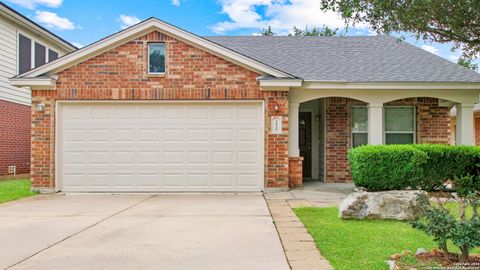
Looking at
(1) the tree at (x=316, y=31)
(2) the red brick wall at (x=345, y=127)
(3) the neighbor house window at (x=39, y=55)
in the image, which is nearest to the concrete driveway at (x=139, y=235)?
(2) the red brick wall at (x=345, y=127)

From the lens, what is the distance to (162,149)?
33.3 feet

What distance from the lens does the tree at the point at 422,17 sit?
735cm

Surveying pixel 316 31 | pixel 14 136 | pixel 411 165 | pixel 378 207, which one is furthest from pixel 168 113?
pixel 316 31

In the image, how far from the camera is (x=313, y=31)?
105ft

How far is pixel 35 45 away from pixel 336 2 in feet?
41.2

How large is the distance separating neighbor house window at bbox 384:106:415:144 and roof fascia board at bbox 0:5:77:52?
12.5 metres

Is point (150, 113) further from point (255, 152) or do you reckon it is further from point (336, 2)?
point (336, 2)

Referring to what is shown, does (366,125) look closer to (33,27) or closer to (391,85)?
(391,85)

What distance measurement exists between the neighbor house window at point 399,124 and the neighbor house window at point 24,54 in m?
12.8

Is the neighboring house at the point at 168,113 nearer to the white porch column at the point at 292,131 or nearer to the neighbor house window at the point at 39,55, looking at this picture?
the white porch column at the point at 292,131

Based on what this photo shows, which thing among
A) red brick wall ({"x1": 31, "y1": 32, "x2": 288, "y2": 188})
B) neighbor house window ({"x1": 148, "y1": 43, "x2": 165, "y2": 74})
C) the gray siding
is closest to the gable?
red brick wall ({"x1": 31, "y1": 32, "x2": 288, "y2": 188})

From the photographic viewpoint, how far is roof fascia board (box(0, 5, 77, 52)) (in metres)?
13.2

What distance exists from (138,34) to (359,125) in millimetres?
6783

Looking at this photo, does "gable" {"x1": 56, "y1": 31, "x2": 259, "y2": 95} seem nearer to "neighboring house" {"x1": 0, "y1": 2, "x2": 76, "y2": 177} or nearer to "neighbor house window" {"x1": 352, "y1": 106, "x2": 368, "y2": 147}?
"neighbor house window" {"x1": 352, "y1": 106, "x2": 368, "y2": 147}
